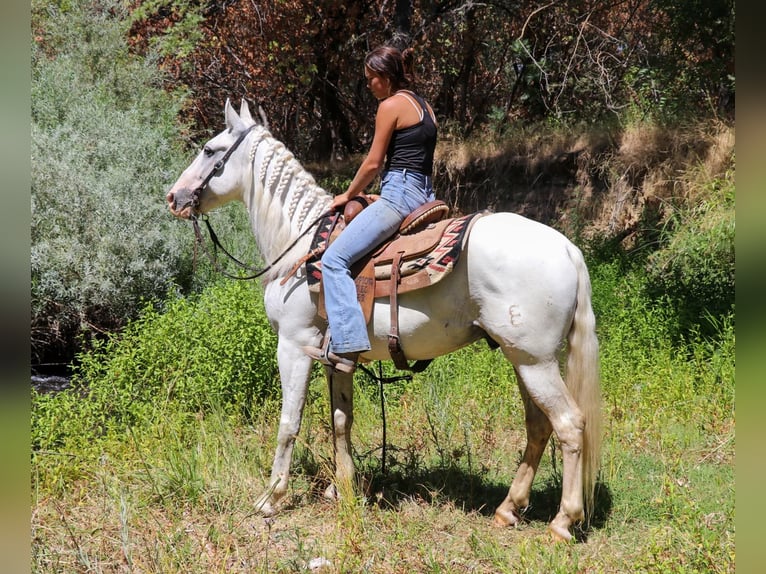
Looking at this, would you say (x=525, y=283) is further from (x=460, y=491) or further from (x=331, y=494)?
(x=331, y=494)

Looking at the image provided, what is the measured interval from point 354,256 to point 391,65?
3.99 ft

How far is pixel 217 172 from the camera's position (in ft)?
17.7

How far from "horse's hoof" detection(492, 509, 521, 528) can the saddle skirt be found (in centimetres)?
154

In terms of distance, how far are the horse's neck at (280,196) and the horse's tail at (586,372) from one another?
188 cm

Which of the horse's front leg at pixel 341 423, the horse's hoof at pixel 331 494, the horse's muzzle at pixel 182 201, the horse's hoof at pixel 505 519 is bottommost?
the horse's hoof at pixel 331 494

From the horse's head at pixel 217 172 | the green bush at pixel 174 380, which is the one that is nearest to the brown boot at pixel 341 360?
the horse's head at pixel 217 172

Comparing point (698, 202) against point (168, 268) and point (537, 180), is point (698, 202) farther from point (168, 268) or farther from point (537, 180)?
point (168, 268)

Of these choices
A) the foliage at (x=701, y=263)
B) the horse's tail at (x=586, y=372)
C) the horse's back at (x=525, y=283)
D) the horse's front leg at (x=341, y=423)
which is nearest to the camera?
the horse's back at (x=525, y=283)

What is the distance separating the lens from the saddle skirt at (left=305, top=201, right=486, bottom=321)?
4484 millimetres

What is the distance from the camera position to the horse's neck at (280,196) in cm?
529

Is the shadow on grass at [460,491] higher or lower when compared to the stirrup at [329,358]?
lower

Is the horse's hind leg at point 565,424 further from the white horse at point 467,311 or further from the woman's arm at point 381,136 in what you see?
the woman's arm at point 381,136

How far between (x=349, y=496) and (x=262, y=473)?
3.47 feet

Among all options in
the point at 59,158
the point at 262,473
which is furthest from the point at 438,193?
the point at 262,473
